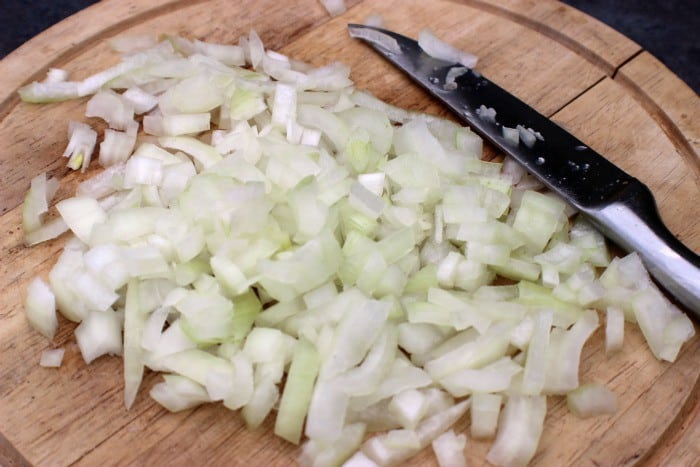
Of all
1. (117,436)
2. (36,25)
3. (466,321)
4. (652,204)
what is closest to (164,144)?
(117,436)

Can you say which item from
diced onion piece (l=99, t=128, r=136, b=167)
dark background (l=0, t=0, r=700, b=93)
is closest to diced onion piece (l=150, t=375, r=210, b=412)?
diced onion piece (l=99, t=128, r=136, b=167)

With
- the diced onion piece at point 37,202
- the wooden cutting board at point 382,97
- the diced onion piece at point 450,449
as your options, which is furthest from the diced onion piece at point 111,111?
the diced onion piece at point 450,449

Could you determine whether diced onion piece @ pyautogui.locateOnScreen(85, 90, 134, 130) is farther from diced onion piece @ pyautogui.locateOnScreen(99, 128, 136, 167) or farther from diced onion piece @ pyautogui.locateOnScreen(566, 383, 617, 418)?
diced onion piece @ pyautogui.locateOnScreen(566, 383, 617, 418)

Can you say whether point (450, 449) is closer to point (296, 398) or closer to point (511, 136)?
point (296, 398)

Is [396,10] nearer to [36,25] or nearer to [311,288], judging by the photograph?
[311,288]

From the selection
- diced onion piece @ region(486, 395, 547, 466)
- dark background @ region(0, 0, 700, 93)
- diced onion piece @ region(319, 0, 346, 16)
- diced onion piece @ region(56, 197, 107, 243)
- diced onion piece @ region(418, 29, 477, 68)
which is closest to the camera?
diced onion piece @ region(486, 395, 547, 466)

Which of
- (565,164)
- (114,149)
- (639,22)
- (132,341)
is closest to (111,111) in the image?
(114,149)
